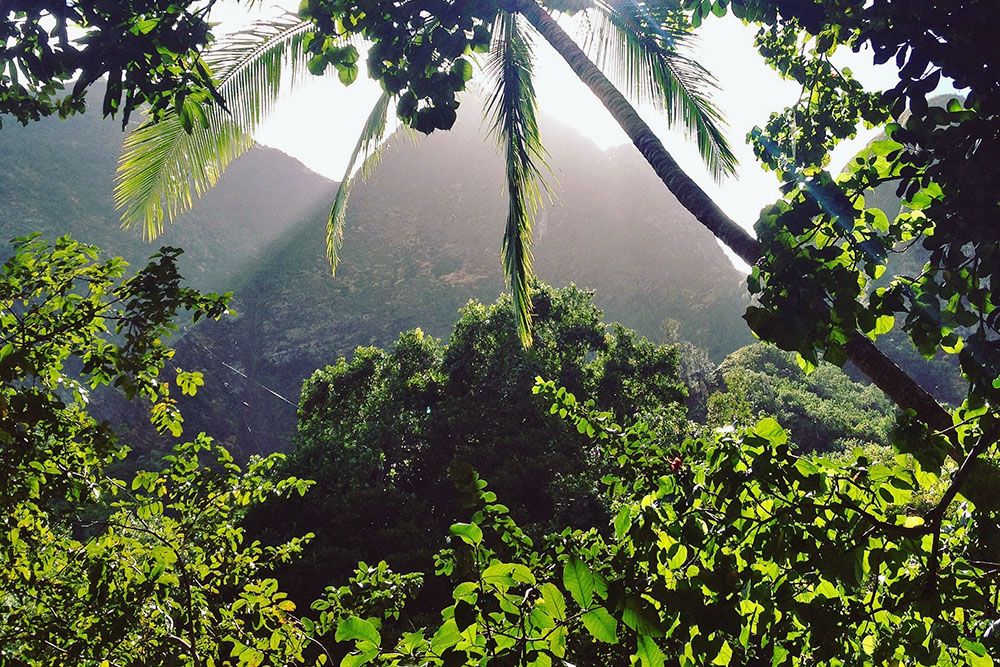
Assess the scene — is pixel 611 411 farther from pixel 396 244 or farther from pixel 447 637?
pixel 396 244

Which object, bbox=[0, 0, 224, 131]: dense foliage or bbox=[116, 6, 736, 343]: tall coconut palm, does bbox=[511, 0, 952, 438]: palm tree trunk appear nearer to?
bbox=[116, 6, 736, 343]: tall coconut palm

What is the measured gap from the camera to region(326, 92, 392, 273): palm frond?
208 inches

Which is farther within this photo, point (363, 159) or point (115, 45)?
point (363, 159)

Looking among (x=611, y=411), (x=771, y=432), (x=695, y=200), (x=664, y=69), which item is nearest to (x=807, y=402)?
(x=664, y=69)

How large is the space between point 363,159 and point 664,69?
279 cm

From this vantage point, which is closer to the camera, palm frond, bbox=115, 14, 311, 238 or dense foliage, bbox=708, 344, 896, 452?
palm frond, bbox=115, 14, 311, 238

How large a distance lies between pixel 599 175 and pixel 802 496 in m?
60.3

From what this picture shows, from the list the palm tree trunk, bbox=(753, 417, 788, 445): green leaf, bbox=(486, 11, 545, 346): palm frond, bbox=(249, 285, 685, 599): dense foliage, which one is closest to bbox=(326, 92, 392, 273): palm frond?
bbox=(486, 11, 545, 346): palm frond

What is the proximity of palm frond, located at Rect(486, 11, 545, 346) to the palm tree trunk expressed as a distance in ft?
1.60

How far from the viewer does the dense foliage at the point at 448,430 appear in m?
10.1

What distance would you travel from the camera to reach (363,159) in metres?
5.54

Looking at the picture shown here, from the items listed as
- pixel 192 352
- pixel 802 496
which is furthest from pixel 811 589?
pixel 192 352

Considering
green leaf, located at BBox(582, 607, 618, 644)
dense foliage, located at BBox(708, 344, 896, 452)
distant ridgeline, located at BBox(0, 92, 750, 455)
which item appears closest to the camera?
green leaf, located at BBox(582, 607, 618, 644)

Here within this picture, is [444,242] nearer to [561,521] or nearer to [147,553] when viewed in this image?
[561,521]
